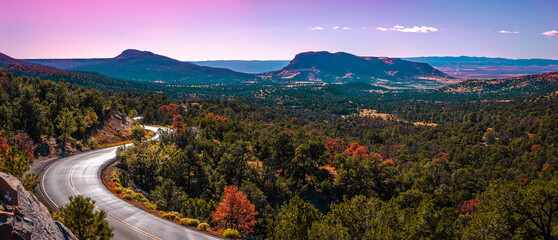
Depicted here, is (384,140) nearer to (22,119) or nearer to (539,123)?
(539,123)

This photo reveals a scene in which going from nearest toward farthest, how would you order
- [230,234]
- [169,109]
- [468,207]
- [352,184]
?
[230,234]
[468,207]
[352,184]
[169,109]

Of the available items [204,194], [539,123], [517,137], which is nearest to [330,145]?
[204,194]

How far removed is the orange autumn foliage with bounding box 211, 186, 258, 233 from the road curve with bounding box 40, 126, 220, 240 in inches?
213

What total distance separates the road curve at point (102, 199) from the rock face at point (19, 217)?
1324 centimetres

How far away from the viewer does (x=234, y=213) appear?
110 ft

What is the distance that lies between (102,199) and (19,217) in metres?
23.6

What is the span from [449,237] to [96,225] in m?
31.4

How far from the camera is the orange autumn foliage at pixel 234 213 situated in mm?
33531

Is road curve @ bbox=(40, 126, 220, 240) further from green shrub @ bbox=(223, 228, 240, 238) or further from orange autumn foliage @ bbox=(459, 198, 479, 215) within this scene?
orange autumn foliage @ bbox=(459, 198, 479, 215)

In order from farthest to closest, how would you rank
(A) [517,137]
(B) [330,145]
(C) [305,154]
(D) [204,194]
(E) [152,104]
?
(E) [152,104]
(A) [517,137]
(B) [330,145]
(C) [305,154]
(D) [204,194]

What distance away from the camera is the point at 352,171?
56.1 metres

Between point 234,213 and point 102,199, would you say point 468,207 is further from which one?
point 102,199

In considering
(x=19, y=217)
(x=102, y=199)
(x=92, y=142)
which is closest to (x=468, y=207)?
(x=102, y=199)

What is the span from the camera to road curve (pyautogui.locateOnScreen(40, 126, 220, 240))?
26.9 m
